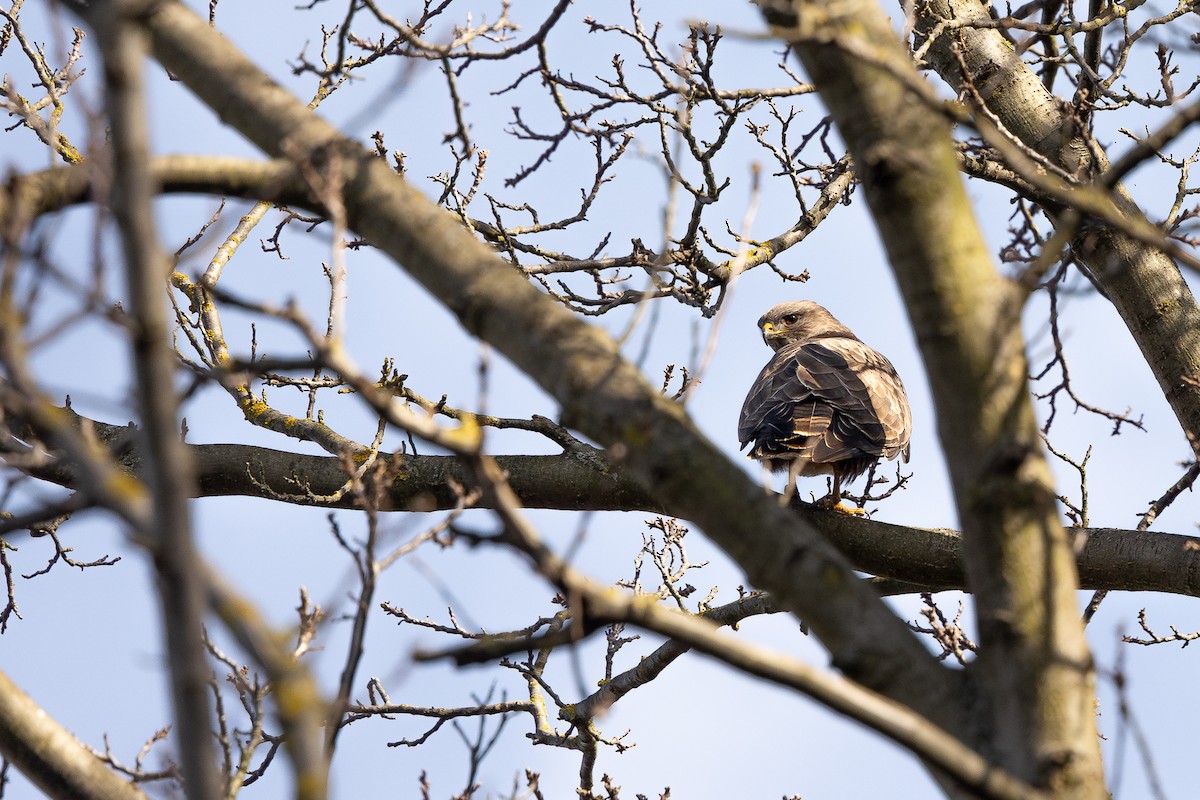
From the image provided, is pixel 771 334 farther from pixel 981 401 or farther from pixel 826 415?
pixel 981 401

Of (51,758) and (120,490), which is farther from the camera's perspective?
(51,758)

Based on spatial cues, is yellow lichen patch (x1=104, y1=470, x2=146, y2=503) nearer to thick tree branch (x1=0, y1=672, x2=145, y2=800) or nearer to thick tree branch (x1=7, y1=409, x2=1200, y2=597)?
thick tree branch (x1=0, y1=672, x2=145, y2=800)

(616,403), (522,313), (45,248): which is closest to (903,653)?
(616,403)

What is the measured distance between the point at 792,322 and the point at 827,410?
3204 mm

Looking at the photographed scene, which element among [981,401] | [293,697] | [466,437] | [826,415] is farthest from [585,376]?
[826,415]

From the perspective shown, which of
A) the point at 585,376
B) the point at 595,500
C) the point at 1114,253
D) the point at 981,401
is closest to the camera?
the point at 981,401

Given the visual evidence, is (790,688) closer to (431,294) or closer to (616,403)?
(616,403)

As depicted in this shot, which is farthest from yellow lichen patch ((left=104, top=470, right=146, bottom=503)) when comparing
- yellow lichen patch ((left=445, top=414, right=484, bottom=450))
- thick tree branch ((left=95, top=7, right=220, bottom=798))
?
yellow lichen patch ((left=445, top=414, right=484, bottom=450))

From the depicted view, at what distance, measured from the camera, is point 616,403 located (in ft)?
7.55

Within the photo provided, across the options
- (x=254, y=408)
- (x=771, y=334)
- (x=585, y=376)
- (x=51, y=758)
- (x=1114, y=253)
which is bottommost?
(x=51, y=758)

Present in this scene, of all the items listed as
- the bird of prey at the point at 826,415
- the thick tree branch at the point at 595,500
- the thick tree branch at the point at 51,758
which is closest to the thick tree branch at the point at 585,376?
the thick tree branch at the point at 51,758

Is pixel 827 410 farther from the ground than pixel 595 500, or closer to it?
farther from the ground

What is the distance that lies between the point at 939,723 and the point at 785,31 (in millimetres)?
1304

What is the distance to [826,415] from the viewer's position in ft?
19.0
